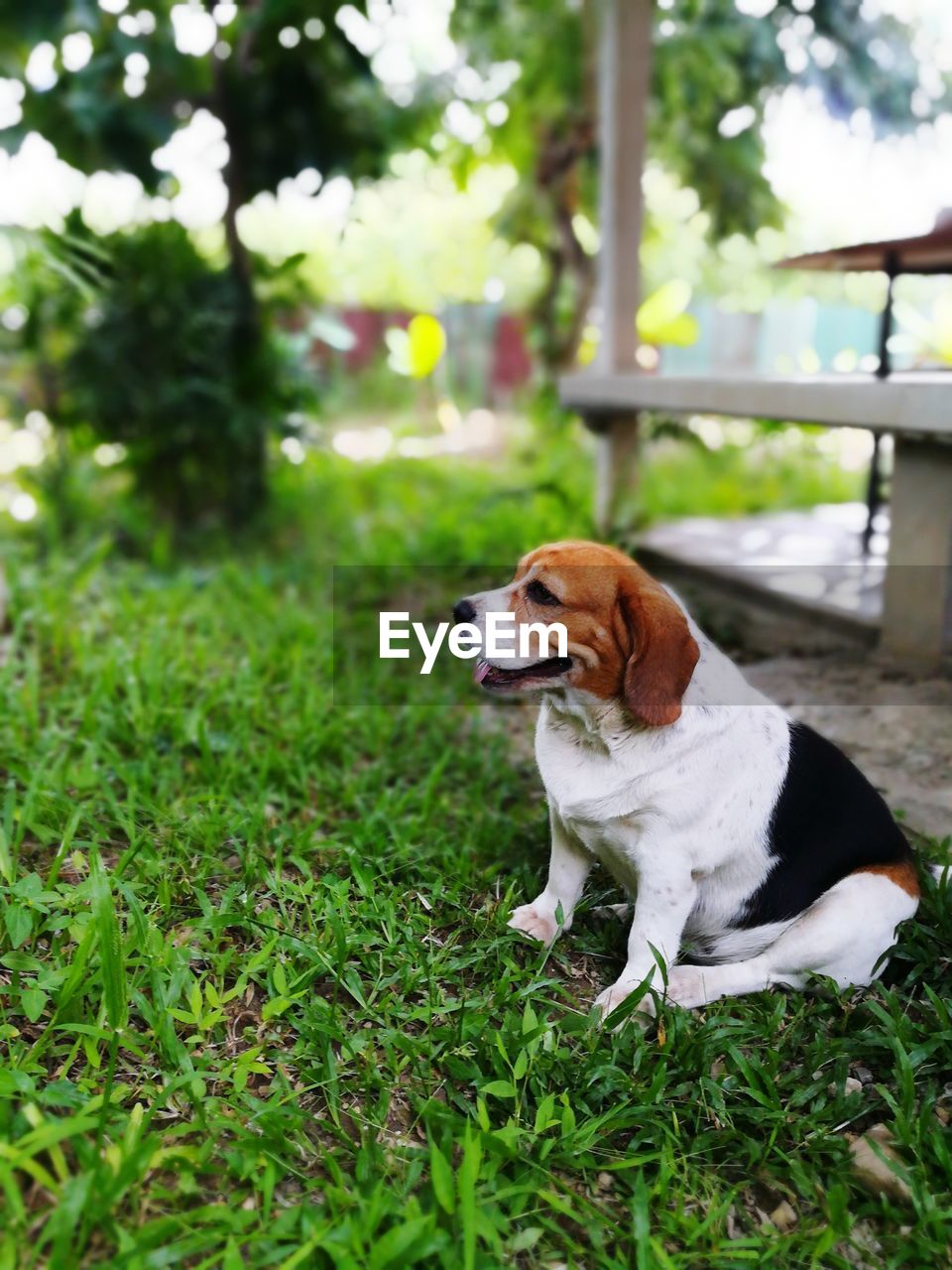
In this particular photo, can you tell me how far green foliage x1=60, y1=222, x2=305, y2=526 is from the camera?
5859mm

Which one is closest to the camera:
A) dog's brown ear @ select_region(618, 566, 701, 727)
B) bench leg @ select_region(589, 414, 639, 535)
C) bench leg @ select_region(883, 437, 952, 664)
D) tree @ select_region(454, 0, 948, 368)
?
dog's brown ear @ select_region(618, 566, 701, 727)

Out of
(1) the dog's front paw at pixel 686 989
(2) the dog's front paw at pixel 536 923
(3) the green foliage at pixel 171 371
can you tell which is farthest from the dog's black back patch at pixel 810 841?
(3) the green foliage at pixel 171 371

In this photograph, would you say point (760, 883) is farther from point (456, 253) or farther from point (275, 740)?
point (456, 253)

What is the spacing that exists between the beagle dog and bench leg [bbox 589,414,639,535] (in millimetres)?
3473

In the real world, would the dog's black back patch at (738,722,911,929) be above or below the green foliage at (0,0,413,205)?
below

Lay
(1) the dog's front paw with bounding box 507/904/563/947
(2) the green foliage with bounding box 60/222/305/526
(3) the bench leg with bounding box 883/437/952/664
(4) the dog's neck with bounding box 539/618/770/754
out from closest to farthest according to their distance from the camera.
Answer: (4) the dog's neck with bounding box 539/618/770/754
(1) the dog's front paw with bounding box 507/904/563/947
(3) the bench leg with bounding box 883/437/952/664
(2) the green foliage with bounding box 60/222/305/526

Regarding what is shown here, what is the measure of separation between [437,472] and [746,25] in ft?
11.8

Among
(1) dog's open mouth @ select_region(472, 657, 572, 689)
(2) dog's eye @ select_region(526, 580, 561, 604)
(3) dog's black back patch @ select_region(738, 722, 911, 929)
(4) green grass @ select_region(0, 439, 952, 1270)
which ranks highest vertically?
(2) dog's eye @ select_region(526, 580, 561, 604)

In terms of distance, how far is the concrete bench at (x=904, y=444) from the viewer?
3.23 metres

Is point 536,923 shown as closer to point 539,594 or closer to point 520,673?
point 520,673

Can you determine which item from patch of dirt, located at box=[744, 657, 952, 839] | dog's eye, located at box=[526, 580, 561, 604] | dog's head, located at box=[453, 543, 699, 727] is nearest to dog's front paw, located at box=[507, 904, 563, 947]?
dog's head, located at box=[453, 543, 699, 727]

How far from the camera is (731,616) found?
15.3ft

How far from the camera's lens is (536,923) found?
240 centimetres

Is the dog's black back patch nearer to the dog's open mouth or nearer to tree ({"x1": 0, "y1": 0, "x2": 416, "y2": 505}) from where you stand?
the dog's open mouth
